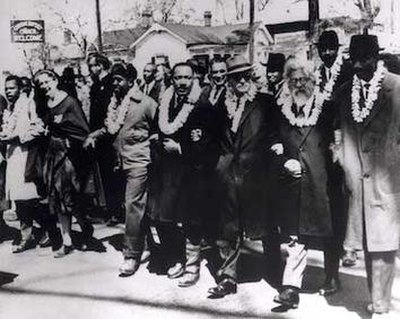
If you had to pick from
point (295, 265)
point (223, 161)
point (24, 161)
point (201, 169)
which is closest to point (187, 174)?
point (201, 169)

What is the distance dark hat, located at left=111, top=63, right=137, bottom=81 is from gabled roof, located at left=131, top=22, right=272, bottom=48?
0.19 meters

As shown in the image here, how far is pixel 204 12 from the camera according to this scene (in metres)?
2.63

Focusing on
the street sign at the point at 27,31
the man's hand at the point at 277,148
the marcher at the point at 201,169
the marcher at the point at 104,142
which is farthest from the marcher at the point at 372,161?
the street sign at the point at 27,31

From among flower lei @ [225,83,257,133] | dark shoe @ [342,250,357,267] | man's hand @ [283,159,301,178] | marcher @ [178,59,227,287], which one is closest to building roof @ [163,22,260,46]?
marcher @ [178,59,227,287]

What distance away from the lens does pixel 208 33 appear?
2619mm

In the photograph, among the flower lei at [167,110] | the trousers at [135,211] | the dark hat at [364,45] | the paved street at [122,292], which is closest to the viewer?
the dark hat at [364,45]

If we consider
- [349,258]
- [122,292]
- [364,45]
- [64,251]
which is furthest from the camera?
[64,251]

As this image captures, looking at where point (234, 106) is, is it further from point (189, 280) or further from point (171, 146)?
point (189, 280)

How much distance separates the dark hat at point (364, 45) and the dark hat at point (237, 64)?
1.45 feet

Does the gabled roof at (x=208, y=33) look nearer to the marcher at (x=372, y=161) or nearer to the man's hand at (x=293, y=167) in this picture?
the marcher at (x=372, y=161)

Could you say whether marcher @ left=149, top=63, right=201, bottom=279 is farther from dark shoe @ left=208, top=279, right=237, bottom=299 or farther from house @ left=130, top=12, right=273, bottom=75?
dark shoe @ left=208, top=279, right=237, bottom=299

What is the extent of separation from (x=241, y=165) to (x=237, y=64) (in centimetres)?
44

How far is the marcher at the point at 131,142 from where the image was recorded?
2.73 metres

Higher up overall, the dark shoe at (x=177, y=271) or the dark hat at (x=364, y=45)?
the dark hat at (x=364, y=45)
